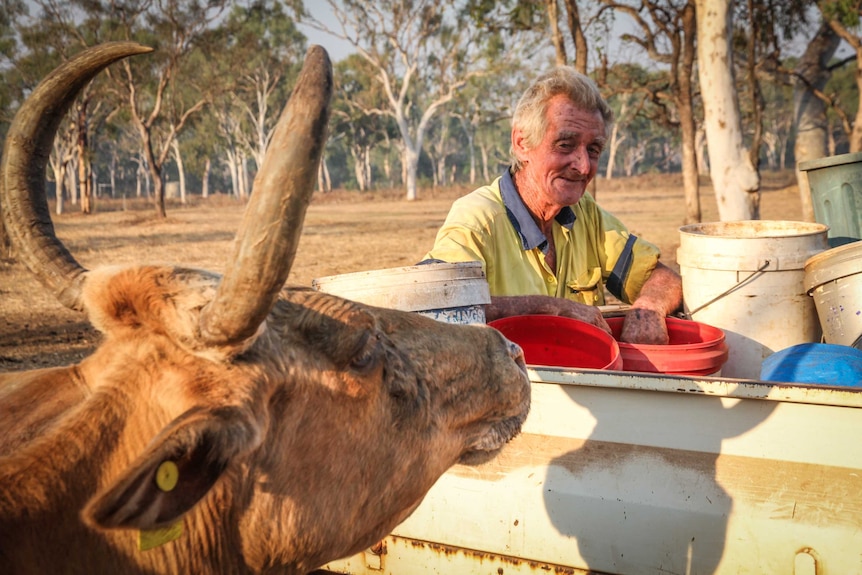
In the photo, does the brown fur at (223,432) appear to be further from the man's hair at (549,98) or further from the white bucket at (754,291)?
the man's hair at (549,98)

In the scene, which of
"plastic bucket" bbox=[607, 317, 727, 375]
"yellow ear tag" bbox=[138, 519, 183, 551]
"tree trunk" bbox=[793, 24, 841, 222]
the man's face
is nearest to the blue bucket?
"plastic bucket" bbox=[607, 317, 727, 375]

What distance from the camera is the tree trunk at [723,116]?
9.84 meters

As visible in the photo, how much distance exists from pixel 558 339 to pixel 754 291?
4.03 ft

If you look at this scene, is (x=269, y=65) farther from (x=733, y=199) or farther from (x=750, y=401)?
(x=750, y=401)

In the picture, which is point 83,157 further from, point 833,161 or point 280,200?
point 280,200

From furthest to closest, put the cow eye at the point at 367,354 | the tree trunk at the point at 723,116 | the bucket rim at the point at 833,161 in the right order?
1. the tree trunk at the point at 723,116
2. the bucket rim at the point at 833,161
3. the cow eye at the point at 367,354

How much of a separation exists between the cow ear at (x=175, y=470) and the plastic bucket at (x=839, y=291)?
315cm

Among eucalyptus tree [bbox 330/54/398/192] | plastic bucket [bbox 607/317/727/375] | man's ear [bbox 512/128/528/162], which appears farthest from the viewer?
eucalyptus tree [bbox 330/54/398/192]

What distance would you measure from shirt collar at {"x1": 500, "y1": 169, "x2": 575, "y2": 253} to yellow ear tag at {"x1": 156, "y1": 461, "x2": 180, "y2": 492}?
3.07m

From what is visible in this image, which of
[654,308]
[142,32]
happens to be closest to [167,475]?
[654,308]

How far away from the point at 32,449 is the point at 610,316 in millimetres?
3336

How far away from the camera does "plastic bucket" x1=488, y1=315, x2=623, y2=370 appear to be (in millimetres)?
3537

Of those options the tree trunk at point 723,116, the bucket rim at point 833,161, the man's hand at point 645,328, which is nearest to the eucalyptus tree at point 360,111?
the tree trunk at point 723,116

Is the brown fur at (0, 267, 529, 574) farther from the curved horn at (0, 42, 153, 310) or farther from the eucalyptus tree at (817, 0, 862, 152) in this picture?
the eucalyptus tree at (817, 0, 862, 152)
